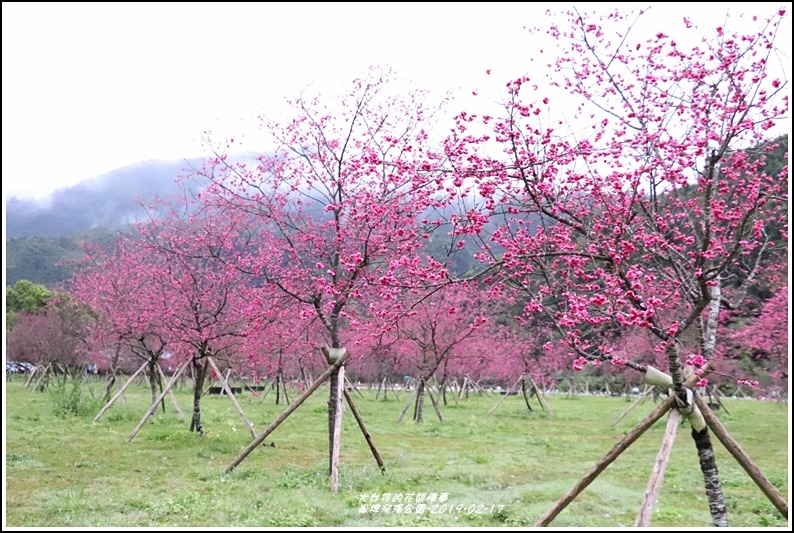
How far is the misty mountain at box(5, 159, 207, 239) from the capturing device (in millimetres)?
95312

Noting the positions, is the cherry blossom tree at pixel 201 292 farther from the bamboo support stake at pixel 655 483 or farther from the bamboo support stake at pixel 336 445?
the bamboo support stake at pixel 655 483

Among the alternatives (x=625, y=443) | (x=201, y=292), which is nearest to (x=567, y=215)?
(x=625, y=443)

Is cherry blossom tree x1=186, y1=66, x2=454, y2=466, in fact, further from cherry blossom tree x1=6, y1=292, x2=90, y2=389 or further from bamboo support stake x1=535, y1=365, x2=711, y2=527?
cherry blossom tree x1=6, y1=292, x2=90, y2=389

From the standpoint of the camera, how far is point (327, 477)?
9141 mm

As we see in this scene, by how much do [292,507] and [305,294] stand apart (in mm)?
3738

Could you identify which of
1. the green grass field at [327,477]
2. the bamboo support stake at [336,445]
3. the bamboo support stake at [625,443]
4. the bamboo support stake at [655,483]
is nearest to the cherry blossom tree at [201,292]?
the green grass field at [327,477]

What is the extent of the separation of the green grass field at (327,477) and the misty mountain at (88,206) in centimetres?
7406

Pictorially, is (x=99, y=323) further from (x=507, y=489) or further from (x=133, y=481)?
(x=507, y=489)

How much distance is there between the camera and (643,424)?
18.5 ft

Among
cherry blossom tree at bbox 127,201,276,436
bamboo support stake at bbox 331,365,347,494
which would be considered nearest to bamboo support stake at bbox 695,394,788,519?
bamboo support stake at bbox 331,365,347,494

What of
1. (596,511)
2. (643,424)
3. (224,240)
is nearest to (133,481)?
(224,240)

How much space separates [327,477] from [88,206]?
524 feet

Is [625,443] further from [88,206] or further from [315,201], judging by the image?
[88,206]

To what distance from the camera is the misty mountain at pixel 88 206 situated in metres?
95.3
